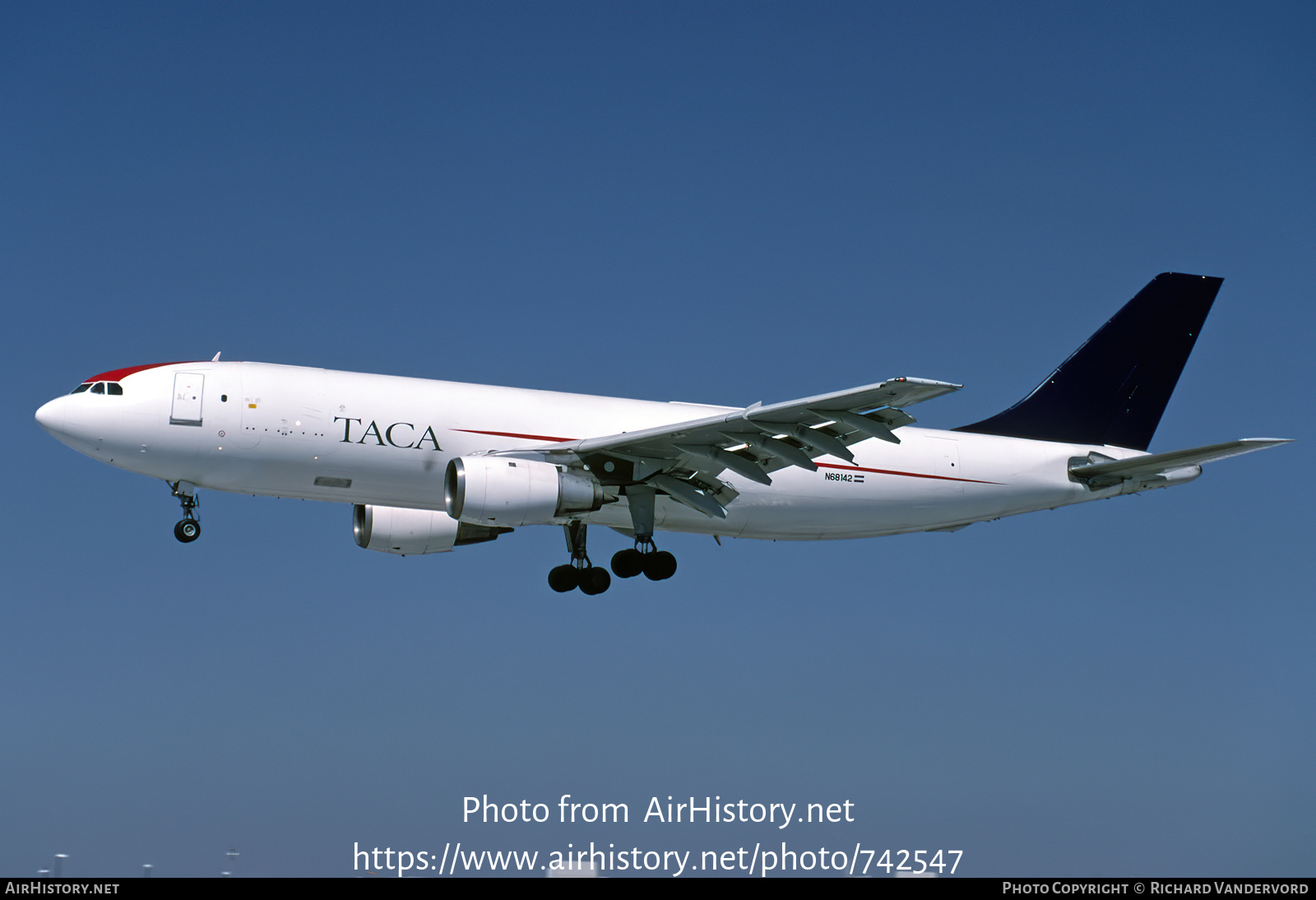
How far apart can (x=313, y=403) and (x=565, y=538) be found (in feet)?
23.2

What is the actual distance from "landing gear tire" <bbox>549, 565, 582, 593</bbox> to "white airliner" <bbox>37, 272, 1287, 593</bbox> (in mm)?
39

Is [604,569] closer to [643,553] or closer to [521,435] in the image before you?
[643,553]

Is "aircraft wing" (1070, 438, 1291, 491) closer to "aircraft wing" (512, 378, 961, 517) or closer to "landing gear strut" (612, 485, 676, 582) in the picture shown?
"aircraft wing" (512, 378, 961, 517)

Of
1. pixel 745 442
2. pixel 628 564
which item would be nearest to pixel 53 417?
pixel 628 564

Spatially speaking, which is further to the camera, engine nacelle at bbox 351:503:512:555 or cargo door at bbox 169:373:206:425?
engine nacelle at bbox 351:503:512:555

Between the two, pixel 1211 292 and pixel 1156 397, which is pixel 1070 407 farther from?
pixel 1211 292

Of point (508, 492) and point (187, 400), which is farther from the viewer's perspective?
point (187, 400)

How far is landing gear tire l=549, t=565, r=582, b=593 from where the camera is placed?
31.5 m

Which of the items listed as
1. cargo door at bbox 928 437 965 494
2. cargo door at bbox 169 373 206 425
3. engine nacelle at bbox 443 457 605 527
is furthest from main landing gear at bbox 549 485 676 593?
cargo door at bbox 169 373 206 425

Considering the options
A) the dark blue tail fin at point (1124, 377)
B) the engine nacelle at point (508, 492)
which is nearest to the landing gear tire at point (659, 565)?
the engine nacelle at point (508, 492)

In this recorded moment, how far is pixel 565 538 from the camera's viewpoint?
105 ft

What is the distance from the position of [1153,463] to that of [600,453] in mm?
12096

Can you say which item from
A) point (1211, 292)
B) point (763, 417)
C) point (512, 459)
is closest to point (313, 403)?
point (512, 459)

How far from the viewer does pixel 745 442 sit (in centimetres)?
2795
